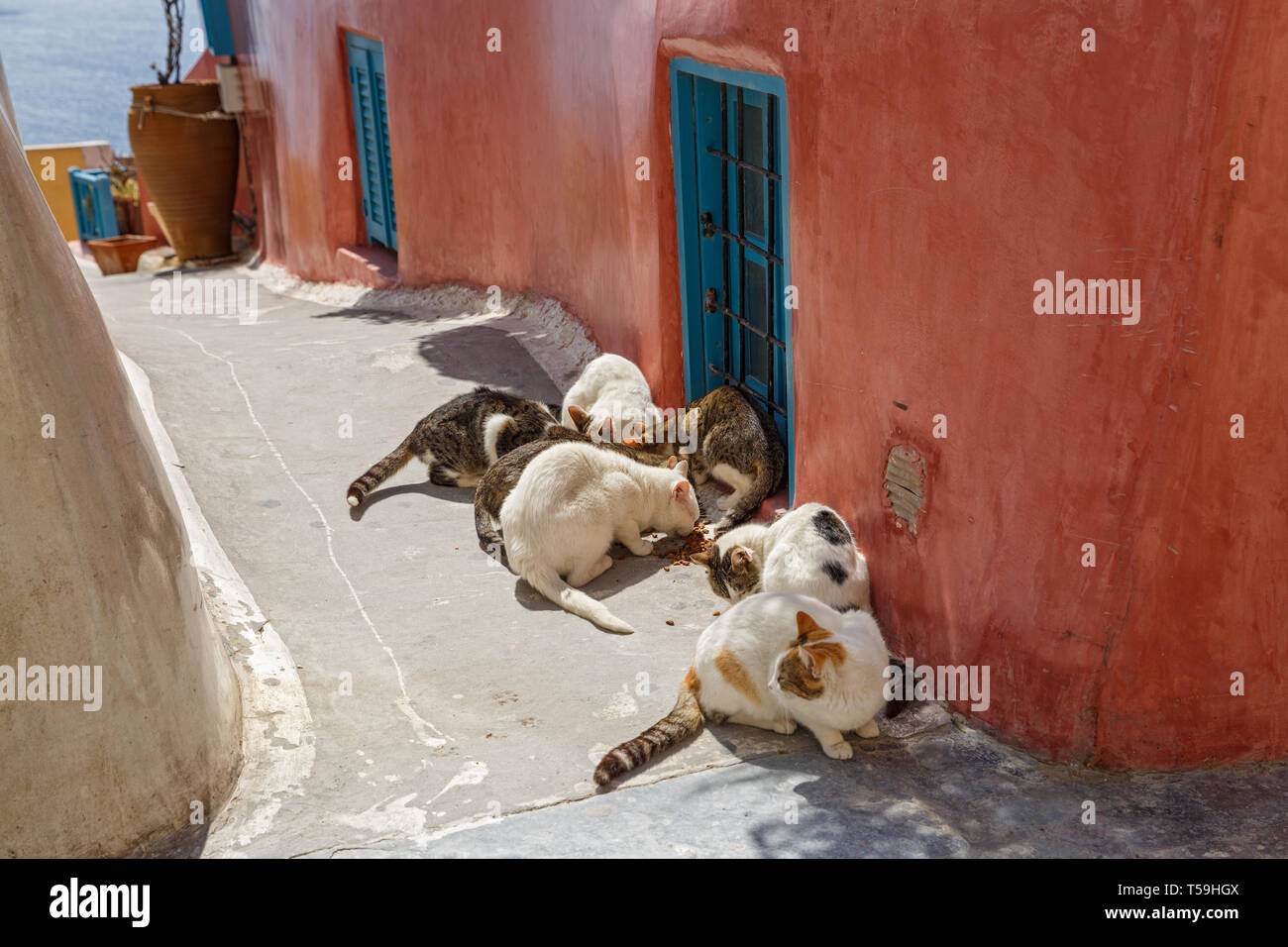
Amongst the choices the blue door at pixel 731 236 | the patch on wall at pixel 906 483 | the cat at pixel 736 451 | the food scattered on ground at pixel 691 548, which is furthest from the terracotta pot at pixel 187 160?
the patch on wall at pixel 906 483

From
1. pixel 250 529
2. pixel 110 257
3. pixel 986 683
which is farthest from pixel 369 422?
pixel 110 257

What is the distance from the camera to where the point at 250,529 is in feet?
23.3

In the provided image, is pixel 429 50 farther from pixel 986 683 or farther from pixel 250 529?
pixel 986 683

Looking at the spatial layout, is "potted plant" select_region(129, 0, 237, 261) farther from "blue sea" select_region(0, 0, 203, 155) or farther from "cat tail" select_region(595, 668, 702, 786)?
"cat tail" select_region(595, 668, 702, 786)

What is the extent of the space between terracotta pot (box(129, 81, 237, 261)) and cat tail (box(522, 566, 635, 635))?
47.0 feet

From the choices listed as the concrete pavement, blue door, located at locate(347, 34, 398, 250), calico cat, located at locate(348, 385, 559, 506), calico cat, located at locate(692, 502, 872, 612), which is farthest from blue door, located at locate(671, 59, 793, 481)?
blue door, located at locate(347, 34, 398, 250)

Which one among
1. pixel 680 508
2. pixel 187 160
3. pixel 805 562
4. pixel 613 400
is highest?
pixel 187 160

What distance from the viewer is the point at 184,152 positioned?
59.6 ft

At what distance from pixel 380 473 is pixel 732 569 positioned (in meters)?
2.73

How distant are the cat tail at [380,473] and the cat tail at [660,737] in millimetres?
3012

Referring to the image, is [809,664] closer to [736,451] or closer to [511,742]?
[511,742]

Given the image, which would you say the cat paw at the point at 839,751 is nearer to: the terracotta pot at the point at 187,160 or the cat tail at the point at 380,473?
the cat tail at the point at 380,473

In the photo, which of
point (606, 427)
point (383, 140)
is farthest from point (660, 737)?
point (383, 140)

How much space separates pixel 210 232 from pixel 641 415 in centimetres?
1371
